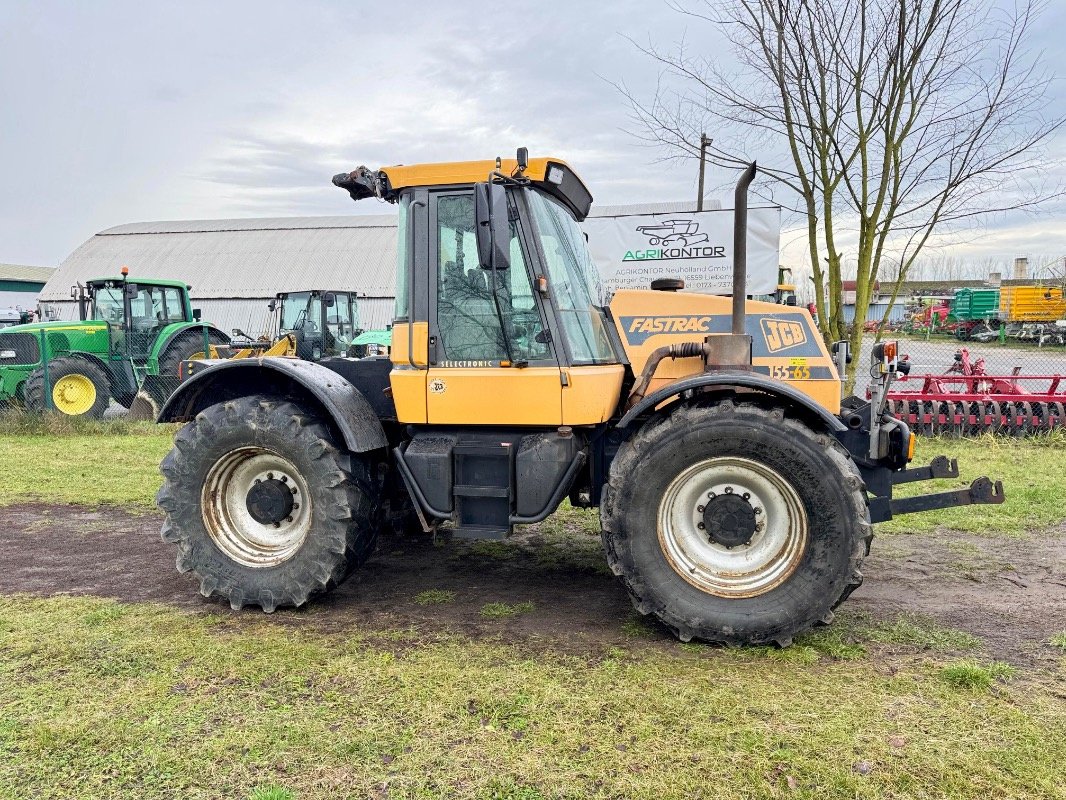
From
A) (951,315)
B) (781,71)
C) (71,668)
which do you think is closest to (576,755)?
(71,668)

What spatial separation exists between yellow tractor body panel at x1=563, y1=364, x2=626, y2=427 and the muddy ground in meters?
1.13

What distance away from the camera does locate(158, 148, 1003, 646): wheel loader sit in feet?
12.5

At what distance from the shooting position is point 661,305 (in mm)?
4805

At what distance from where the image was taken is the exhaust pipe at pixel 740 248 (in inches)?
151

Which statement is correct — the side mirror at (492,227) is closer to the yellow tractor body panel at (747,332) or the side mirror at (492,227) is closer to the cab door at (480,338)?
the cab door at (480,338)

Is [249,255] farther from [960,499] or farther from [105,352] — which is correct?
[960,499]

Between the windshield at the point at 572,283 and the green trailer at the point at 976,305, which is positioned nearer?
the windshield at the point at 572,283

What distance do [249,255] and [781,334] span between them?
112ft

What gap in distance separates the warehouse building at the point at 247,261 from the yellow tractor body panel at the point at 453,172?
2536 centimetres

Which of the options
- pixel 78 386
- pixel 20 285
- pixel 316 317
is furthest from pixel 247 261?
pixel 20 285

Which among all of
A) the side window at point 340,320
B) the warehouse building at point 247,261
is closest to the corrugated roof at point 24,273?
the warehouse building at point 247,261

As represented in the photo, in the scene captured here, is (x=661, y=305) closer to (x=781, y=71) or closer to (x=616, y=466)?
(x=616, y=466)

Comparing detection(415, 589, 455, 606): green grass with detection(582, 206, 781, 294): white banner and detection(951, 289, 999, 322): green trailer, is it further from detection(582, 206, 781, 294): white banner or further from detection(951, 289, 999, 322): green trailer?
detection(951, 289, 999, 322): green trailer

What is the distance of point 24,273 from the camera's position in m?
70.2
